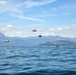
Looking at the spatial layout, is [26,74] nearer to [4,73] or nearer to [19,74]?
[19,74]

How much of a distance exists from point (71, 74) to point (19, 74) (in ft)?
21.6

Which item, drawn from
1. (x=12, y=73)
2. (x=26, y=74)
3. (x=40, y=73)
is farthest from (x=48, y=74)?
(x=12, y=73)

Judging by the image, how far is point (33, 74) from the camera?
24812 mm

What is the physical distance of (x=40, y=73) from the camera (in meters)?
25.3

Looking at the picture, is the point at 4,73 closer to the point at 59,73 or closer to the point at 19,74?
the point at 19,74

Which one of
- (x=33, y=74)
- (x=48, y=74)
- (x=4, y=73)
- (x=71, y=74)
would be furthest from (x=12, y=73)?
(x=71, y=74)

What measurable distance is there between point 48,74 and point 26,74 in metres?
2.80

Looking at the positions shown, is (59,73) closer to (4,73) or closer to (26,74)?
(26,74)

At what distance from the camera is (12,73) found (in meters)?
25.6

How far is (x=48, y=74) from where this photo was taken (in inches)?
969

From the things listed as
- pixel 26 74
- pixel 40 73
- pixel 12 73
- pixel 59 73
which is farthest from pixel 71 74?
pixel 12 73

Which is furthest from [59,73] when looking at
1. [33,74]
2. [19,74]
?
[19,74]

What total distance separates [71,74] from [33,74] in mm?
4819

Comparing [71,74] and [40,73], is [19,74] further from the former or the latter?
[71,74]
